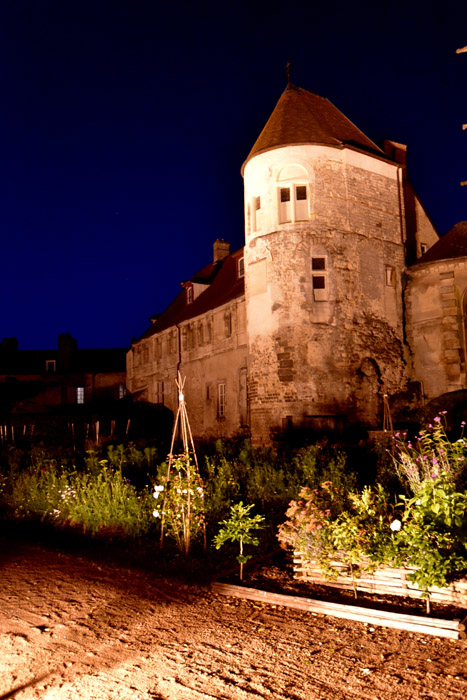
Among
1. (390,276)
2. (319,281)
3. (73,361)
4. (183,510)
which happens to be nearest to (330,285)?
(319,281)

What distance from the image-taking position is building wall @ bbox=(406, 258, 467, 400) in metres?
21.1

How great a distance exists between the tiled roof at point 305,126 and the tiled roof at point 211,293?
6209 mm

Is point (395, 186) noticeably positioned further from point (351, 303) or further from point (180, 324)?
point (180, 324)

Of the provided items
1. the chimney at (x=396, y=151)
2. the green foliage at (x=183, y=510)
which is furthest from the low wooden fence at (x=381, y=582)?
the chimney at (x=396, y=151)

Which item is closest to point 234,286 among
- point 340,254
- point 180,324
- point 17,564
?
point 180,324

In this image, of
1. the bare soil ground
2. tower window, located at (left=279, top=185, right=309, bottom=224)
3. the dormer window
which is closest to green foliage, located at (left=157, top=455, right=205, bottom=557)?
the bare soil ground

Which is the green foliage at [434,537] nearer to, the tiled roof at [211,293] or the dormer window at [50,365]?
the tiled roof at [211,293]

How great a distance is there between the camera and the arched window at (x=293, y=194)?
21547 mm

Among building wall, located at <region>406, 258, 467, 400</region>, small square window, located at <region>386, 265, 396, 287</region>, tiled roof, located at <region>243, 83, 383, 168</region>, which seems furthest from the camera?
small square window, located at <region>386, 265, 396, 287</region>

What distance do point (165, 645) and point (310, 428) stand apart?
50.9 ft

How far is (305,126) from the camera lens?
882 inches

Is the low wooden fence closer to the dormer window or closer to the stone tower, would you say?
the stone tower

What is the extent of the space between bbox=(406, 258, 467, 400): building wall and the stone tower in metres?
0.57

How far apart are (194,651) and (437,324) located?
61.7 ft
